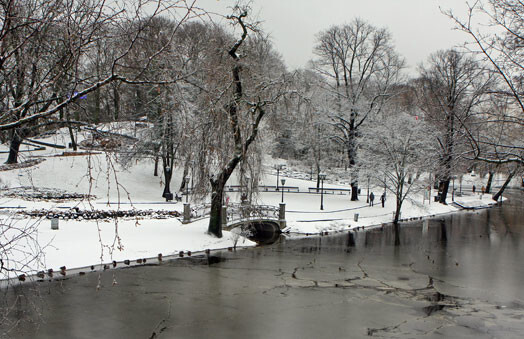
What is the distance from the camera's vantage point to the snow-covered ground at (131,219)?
19658 mm

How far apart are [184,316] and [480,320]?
10046 mm

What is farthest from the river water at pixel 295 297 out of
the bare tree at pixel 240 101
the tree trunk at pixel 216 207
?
the bare tree at pixel 240 101

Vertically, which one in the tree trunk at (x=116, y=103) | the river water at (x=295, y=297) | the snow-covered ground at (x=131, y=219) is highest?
the tree trunk at (x=116, y=103)

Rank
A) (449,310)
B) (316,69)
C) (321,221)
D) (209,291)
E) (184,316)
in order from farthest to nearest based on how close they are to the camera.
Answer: (316,69) < (321,221) < (209,291) < (449,310) < (184,316)

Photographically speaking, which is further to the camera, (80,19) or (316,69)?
(316,69)

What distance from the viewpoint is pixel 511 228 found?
34688 mm

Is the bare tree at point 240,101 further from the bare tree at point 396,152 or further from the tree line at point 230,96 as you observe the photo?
the bare tree at point 396,152

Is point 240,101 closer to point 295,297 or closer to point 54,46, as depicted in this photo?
point 295,297

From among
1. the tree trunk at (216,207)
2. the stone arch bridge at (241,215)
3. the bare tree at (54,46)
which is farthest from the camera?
the stone arch bridge at (241,215)

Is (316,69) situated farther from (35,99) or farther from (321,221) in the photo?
(35,99)

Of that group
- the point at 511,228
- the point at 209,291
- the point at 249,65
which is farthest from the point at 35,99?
the point at 511,228

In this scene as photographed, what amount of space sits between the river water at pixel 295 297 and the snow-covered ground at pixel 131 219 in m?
1.91

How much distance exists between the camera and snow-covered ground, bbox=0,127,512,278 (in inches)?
774

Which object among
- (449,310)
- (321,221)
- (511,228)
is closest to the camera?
(449,310)
